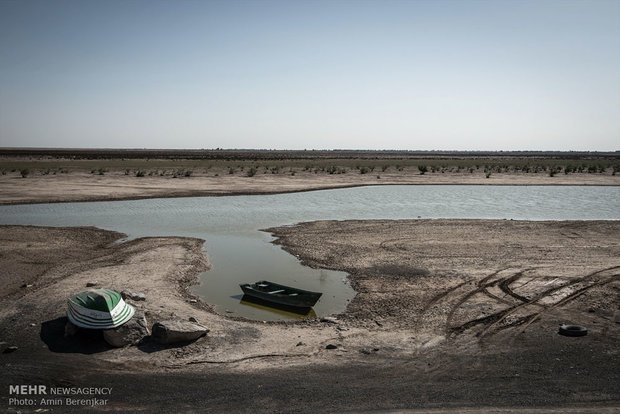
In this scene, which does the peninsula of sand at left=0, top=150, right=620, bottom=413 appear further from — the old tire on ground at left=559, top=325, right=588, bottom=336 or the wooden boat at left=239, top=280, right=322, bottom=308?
the wooden boat at left=239, top=280, right=322, bottom=308

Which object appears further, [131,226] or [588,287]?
[131,226]

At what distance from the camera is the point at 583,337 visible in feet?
35.9

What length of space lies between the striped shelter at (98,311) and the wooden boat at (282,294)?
153 inches

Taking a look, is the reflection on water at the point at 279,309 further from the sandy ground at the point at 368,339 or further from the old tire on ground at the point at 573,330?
the old tire on ground at the point at 573,330

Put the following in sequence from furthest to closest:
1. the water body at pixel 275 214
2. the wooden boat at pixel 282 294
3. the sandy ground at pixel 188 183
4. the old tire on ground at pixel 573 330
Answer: the sandy ground at pixel 188 183
the water body at pixel 275 214
the wooden boat at pixel 282 294
the old tire on ground at pixel 573 330

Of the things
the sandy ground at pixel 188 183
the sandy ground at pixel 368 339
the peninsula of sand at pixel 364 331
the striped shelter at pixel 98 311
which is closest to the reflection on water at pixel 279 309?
the peninsula of sand at pixel 364 331

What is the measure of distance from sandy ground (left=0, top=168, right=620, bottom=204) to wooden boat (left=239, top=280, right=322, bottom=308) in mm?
25954

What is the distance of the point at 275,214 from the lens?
30703 millimetres

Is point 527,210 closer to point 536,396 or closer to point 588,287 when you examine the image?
point 588,287

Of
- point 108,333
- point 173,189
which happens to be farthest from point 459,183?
point 108,333

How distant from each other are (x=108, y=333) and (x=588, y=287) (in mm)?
13221

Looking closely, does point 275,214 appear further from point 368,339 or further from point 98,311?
point 98,311

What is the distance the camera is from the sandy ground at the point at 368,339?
8414mm

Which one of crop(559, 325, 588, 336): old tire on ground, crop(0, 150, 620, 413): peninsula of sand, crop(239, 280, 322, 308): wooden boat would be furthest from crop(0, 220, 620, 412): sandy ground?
crop(239, 280, 322, 308): wooden boat
